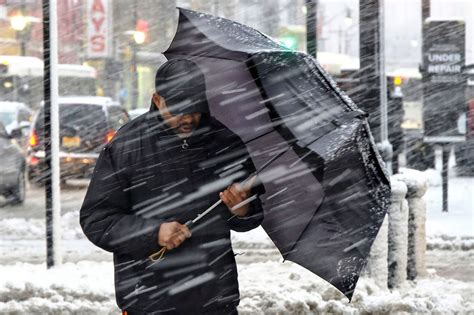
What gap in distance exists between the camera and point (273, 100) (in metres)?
4.15

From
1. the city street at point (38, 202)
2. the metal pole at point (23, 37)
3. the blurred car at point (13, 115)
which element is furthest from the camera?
the metal pole at point (23, 37)

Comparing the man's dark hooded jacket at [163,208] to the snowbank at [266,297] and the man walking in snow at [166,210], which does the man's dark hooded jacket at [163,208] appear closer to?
the man walking in snow at [166,210]

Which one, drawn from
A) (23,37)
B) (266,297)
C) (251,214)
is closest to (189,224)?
(251,214)

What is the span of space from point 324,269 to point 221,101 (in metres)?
0.76

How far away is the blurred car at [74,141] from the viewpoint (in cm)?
2095

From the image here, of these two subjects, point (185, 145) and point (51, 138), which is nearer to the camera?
point (185, 145)

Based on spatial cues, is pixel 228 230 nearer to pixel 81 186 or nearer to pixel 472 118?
pixel 81 186

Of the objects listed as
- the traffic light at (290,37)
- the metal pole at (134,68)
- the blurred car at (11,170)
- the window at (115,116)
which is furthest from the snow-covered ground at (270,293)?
the metal pole at (134,68)

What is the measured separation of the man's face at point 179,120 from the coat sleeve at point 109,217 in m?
0.30

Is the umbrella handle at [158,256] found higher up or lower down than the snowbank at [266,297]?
higher up

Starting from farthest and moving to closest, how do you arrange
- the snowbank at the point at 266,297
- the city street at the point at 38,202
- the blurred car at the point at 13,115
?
the blurred car at the point at 13,115 → the city street at the point at 38,202 → the snowbank at the point at 266,297

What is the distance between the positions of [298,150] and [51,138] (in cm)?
543

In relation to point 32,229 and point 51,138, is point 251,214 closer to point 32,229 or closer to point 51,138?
point 51,138

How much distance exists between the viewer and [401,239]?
30.1ft
